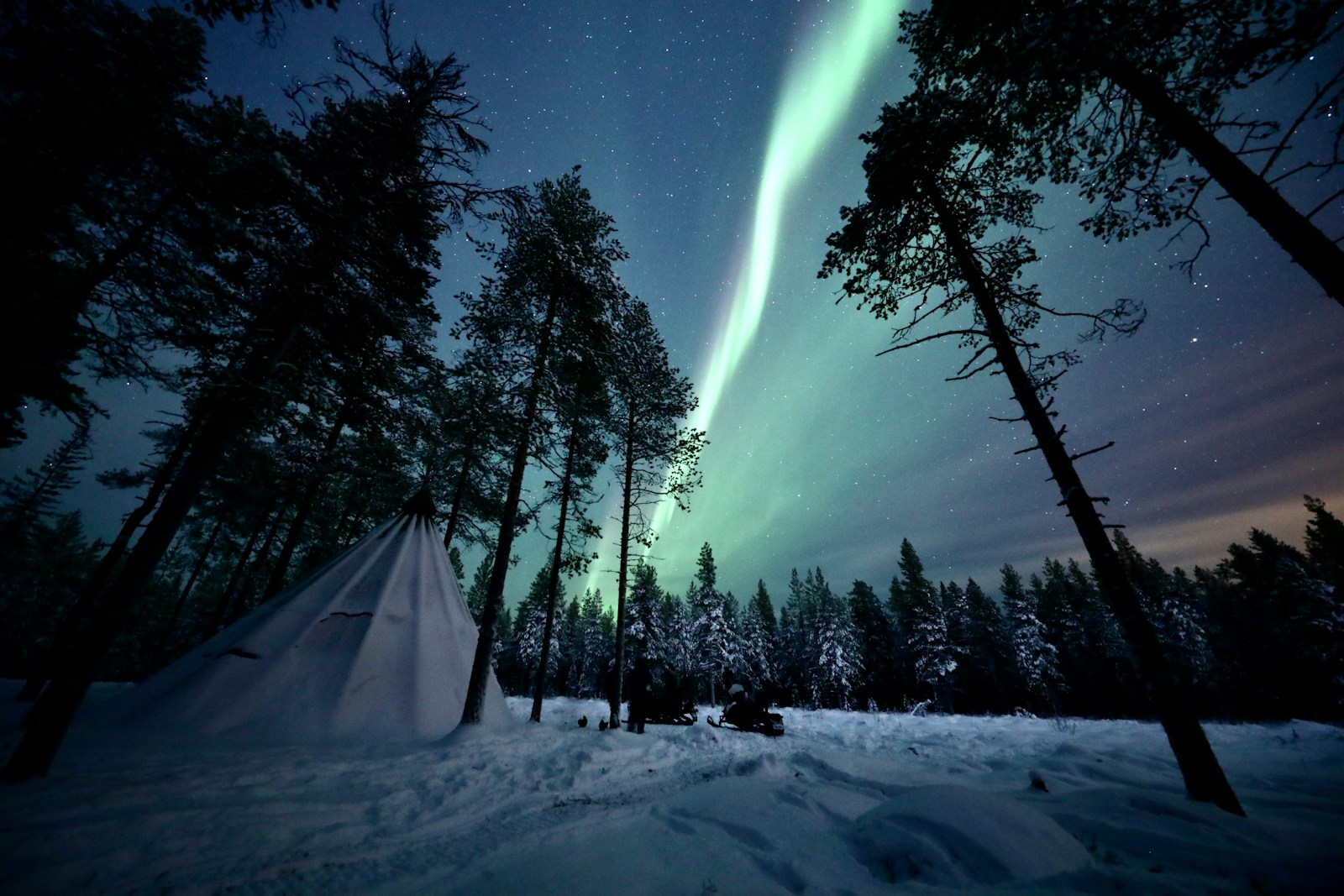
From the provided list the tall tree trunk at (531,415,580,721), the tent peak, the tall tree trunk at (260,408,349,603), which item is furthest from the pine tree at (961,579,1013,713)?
the tall tree trunk at (260,408,349,603)

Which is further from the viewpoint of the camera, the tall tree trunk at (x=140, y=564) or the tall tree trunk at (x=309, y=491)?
the tall tree trunk at (x=309, y=491)

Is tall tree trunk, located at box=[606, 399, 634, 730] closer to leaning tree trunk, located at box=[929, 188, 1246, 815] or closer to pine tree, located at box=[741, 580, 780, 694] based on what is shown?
leaning tree trunk, located at box=[929, 188, 1246, 815]

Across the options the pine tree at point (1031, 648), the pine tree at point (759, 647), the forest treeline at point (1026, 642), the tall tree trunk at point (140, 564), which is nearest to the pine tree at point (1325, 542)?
the forest treeline at point (1026, 642)

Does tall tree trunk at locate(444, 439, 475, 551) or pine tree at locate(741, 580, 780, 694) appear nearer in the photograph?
tall tree trunk at locate(444, 439, 475, 551)

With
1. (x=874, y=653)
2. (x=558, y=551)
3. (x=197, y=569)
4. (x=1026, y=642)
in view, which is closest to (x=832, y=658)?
(x=874, y=653)

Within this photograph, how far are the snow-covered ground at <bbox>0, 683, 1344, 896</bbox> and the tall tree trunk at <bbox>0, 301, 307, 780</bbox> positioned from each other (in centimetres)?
43

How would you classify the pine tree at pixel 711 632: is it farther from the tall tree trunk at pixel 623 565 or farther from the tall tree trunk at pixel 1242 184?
the tall tree trunk at pixel 1242 184

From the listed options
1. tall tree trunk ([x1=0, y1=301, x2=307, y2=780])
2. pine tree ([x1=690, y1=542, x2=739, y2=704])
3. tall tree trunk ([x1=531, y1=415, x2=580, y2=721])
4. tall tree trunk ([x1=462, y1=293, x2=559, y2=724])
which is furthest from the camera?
pine tree ([x1=690, y1=542, x2=739, y2=704])

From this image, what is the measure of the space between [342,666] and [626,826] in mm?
7358

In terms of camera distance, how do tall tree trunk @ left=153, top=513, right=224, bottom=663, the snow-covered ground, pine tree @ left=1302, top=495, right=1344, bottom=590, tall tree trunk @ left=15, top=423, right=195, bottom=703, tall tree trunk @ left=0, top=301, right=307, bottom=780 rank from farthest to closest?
1. pine tree @ left=1302, top=495, right=1344, bottom=590
2. tall tree trunk @ left=153, top=513, right=224, bottom=663
3. tall tree trunk @ left=15, top=423, right=195, bottom=703
4. tall tree trunk @ left=0, top=301, right=307, bottom=780
5. the snow-covered ground

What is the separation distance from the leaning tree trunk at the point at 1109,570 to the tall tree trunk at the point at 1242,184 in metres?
2.50

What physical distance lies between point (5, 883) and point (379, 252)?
8107mm

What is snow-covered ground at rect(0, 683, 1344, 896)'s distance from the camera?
2883mm

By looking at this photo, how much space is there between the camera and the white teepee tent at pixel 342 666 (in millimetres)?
7195
